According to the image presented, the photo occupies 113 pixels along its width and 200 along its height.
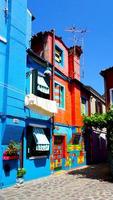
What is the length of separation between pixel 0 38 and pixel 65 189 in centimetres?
775

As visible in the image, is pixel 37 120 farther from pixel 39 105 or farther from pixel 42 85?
pixel 42 85

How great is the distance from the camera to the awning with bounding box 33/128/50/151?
56.4 feet

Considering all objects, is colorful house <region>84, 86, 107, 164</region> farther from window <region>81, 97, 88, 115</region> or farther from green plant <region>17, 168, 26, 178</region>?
green plant <region>17, 168, 26, 178</region>

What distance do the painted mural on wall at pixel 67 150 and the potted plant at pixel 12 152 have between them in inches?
185

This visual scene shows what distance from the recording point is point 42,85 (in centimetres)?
1845

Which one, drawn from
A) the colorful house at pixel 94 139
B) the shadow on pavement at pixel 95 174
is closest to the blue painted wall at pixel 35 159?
the shadow on pavement at pixel 95 174

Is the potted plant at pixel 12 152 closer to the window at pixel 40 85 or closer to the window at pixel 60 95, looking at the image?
the window at pixel 40 85

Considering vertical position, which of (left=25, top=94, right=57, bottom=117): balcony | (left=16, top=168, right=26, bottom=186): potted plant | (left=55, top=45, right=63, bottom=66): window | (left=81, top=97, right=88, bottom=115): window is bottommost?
(left=16, top=168, right=26, bottom=186): potted plant

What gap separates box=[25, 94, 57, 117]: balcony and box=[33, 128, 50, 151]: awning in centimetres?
114

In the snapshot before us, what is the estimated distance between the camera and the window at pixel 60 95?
21.0 m

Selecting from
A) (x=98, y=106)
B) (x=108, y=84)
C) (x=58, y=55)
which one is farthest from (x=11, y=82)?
(x=98, y=106)

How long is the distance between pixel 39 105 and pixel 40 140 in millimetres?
2165

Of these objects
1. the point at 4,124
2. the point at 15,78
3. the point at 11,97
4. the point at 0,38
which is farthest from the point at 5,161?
the point at 0,38

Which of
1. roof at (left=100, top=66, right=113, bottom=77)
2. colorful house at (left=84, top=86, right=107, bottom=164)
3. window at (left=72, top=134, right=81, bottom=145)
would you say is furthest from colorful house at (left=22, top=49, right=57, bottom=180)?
colorful house at (left=84, top=86, right=107, bottom=164)
